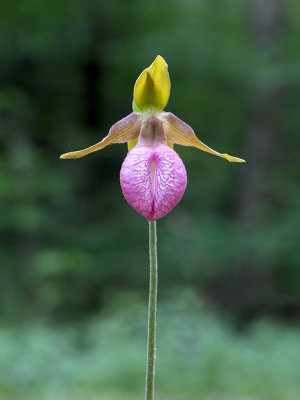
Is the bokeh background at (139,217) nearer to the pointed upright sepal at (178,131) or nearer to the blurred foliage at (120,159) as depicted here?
the blurred foliage at (120,159)

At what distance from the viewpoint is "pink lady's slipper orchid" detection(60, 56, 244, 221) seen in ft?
2.41

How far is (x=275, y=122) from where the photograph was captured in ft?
17.1

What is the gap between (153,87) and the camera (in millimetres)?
848

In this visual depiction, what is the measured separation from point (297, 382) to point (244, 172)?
306 cm

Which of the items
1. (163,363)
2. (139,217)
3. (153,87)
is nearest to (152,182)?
(153,87)

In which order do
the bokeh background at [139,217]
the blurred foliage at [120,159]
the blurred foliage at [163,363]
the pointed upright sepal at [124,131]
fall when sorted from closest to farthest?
1. the pointed upright sepal at [124,131]
2. the blurred foliage at [163,363]
3. the bokeh background at [139,217]
4. the blurred foliage at [120,159]

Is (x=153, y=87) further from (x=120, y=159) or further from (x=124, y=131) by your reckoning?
(x=120, y=159)

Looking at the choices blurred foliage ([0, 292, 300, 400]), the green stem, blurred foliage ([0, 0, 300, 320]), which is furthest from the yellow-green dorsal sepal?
blurred foliage ([0, 0, 300, 320])

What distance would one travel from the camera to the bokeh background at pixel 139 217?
265 cm

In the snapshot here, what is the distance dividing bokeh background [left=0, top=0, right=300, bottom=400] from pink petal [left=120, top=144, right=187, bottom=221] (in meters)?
1.73

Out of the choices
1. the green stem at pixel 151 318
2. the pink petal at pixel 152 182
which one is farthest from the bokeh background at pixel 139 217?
the pink petal at pixel 152 182

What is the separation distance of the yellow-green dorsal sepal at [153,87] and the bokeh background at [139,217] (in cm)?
173

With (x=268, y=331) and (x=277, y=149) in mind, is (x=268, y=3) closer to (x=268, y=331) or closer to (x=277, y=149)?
(x=277, y=149)

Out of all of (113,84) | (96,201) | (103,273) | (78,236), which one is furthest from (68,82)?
(103,273)
